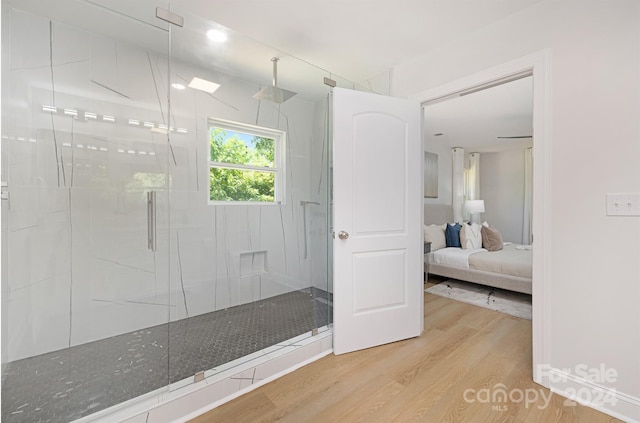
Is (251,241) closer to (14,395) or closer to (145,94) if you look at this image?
(145,94)

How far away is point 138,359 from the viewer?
6.57ft

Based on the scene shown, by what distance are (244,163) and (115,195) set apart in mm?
1107

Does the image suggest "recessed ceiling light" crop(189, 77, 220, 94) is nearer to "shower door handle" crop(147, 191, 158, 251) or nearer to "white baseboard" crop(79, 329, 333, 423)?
"shower door handle" crop(147, 191, 158, 251)

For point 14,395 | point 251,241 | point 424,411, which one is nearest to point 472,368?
point 424,411

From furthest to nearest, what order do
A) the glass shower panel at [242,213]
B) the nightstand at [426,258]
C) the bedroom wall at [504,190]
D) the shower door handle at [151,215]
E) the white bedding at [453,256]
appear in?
1. the bedroom wall at [504,190]
2. the nightstand at [426,258]
3. the white bedding at [453,256]
4. the shower door handle at [151,215]
5. the glass shower panel at [242,213]

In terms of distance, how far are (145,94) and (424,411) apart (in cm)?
308

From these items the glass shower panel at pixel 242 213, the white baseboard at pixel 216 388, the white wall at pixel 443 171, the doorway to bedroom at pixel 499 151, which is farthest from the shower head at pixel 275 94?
the white wall at pixel 443 171

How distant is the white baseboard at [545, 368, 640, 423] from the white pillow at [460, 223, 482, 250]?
2.68 meters

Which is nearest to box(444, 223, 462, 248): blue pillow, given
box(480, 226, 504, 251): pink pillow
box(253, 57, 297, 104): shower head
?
box(480, 226, 504, 251): pink pillow

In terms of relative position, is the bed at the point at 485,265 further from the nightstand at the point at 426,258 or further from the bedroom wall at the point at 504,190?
the bedroom wall at the point at 504,190

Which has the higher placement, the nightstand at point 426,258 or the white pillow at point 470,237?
the white pillow at point 470,237

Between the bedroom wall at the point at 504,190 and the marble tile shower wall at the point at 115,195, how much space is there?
5079mm

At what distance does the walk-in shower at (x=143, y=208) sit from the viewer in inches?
74.3

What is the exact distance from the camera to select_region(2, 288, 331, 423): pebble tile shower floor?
1.57 metres
